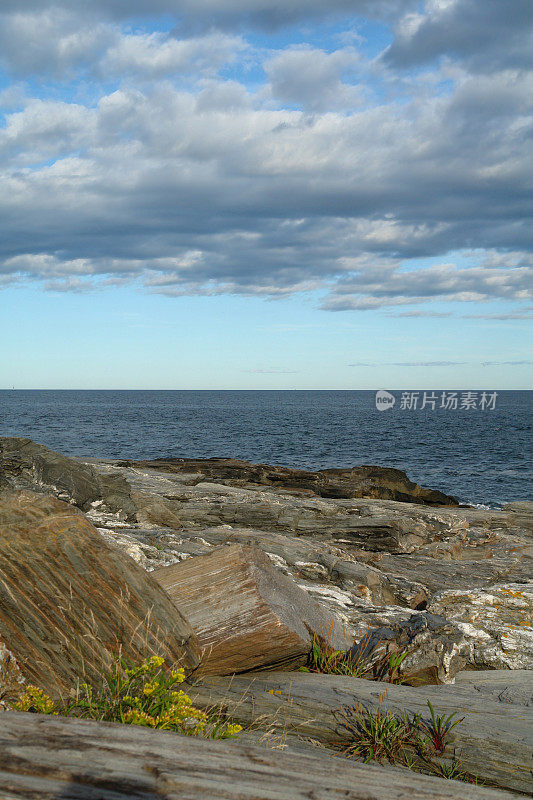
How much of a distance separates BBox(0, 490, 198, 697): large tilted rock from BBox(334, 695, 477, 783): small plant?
1479mm

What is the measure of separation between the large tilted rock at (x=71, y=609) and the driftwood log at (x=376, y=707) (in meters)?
0.60

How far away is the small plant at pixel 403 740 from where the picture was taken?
406 centimetres

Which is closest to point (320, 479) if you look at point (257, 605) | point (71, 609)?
point (257, 605)

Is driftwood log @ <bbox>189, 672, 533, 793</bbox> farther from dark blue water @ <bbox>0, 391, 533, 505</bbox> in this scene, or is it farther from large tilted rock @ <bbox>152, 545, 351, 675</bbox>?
dark blue water @ <bbox>0, 391, 533, 505</bbox>

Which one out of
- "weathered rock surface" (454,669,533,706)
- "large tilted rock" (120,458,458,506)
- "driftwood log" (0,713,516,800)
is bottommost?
"large tilted rock" (120,458,458,506)

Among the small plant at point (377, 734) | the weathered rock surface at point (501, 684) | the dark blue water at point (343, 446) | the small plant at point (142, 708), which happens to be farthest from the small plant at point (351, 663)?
the dark blue water at point (343, 446)

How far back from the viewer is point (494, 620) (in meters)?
8.28

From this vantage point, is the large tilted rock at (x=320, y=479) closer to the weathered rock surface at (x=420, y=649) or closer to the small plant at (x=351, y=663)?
the weathered rock surface at (x=420, y=649)

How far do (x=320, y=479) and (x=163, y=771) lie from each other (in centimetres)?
2686

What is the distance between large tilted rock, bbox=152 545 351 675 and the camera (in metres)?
5.43

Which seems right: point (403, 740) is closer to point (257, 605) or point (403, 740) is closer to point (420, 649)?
point (257, 605)

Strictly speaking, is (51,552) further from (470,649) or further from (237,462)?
(237,462)

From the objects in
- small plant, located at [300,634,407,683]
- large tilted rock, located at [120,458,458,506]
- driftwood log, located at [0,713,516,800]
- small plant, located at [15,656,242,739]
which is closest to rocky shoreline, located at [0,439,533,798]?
small plant, located at [300,634,407,683]

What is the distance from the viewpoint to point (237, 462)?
3331 cm
